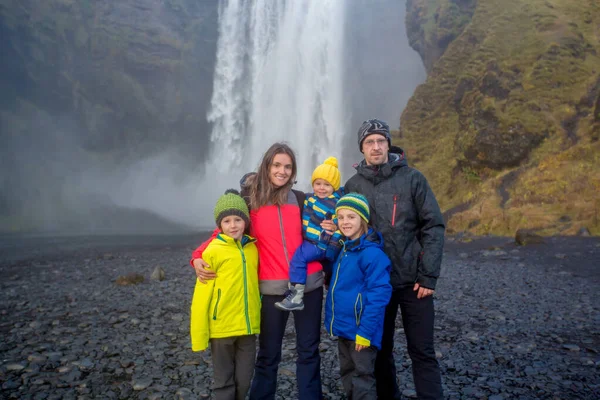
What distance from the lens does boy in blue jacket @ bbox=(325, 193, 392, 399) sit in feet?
10.3

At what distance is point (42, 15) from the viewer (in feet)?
140

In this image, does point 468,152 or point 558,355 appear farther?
point 468,152

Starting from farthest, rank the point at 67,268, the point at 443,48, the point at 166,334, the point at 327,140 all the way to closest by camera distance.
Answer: the point at 327,140, the point at 443,48, the point at 67,268, the point at 166,334

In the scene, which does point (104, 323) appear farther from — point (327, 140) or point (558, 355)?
point (327, 140)

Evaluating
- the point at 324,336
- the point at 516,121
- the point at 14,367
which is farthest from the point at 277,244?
the point at 516,121

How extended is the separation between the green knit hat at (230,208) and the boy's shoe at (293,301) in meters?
0.77

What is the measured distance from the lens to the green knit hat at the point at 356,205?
3324mm

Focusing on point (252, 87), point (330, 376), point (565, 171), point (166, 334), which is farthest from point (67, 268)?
point (252, 87)

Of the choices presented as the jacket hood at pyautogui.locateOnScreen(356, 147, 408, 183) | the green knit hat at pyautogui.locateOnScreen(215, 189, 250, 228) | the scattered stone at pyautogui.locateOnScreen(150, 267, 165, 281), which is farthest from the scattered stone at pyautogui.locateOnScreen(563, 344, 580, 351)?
the scattered stone at pyautogui.locateOnScreen(150, 267, 165, 281)

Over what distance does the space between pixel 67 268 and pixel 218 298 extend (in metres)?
13.7

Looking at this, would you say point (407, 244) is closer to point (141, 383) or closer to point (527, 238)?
point (141, 383)

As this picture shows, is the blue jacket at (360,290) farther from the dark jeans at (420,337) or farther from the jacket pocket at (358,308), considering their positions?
the dark jeans at (420,337)

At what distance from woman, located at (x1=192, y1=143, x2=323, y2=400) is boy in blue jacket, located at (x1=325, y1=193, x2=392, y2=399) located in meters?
0.21

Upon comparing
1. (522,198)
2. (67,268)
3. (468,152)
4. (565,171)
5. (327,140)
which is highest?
(327,140)
